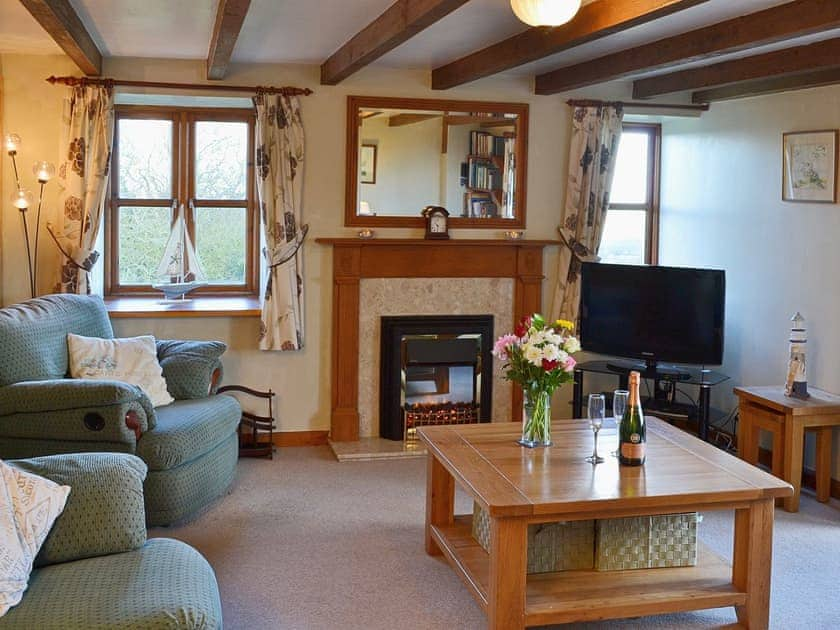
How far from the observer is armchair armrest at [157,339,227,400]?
201 inches

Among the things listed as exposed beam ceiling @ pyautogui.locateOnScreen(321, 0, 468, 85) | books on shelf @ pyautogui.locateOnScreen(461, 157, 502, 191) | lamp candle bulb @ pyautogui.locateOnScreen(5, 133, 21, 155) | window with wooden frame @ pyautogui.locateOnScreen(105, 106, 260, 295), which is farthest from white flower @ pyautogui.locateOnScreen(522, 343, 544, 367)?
lamp candle bulb @ pyautogui.locateOnScreen(5, 133, 21, 155)

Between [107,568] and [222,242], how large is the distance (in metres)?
3.77

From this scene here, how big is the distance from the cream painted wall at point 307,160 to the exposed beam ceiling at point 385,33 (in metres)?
0.31

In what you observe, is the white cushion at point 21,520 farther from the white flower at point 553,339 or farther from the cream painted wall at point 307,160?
the cream painted wall at point 307,160

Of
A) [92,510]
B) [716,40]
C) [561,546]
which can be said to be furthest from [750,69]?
[92,510]

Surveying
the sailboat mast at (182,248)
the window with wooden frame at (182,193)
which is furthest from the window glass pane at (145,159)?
the sailboat mast at (182,248)

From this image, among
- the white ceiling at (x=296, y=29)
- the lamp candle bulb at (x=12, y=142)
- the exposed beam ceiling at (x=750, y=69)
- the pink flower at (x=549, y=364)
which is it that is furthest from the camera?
the lamp candle bulb at (x=12, y=142)

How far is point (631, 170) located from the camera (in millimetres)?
6789

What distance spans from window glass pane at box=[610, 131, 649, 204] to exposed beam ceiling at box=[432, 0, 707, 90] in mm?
1564

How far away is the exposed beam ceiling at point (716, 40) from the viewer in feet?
12.6

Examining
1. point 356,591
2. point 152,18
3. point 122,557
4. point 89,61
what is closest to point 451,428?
point 356,591

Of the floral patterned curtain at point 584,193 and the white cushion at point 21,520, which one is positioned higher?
the floral patterned curtain at point 584,193

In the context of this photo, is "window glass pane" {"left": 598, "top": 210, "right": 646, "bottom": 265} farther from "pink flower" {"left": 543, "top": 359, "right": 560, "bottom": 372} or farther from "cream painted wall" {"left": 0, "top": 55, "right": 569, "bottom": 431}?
"pink flower" {"left": 543, "top": 359, "right": 560, "bottom": 372}

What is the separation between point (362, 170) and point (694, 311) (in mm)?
2186
